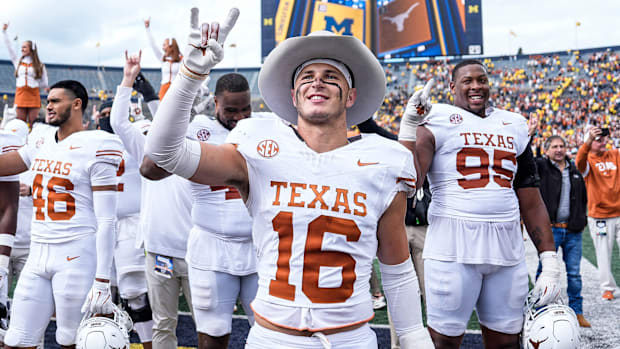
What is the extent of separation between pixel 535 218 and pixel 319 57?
2107mm

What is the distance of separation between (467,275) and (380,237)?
135 cm

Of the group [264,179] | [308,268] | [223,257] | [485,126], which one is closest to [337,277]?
[308,268]

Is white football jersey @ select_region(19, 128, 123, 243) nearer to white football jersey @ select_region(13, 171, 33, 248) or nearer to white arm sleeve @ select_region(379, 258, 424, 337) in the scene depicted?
white football jersey @ select_region(13, 171, 33, 248)

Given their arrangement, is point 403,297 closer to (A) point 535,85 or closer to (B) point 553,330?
(B) point 553,330

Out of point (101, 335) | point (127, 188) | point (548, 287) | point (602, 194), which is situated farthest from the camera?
point (602, 194)

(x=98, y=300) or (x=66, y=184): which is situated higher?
(x=66, y=184)

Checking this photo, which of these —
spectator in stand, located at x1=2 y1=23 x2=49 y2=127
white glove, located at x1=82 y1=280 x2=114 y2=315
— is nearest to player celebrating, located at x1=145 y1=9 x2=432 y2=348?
white glove, located at x1=82 y1=280 x2=114 y2=315

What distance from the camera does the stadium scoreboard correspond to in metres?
24.3

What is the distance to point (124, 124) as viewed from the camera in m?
3.33

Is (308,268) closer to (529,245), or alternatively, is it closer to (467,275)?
(467,275)

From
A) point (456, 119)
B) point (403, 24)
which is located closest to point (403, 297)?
point (456, 119)

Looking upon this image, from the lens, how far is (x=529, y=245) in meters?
10.0

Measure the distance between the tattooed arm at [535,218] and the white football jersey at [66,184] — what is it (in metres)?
2.65

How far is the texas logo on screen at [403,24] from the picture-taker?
24.6 m
